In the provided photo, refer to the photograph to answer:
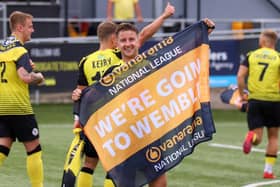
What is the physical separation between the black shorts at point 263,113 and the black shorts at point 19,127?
4157 millimetres

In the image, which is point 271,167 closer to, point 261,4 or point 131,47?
point 131,47

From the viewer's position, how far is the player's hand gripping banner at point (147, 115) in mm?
8461

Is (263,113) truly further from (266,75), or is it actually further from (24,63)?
(24,63)

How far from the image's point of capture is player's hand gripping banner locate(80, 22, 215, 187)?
8461mm

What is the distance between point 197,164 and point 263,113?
1.45 meters

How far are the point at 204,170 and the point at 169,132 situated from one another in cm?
563

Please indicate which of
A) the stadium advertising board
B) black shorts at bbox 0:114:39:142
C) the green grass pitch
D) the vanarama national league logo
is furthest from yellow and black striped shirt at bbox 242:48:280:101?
the stadium advertising board

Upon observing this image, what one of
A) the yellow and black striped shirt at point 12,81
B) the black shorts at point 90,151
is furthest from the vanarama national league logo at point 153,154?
the yellow and black striped shirt at point 12,81

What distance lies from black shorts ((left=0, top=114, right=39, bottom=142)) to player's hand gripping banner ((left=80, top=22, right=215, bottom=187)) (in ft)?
7.33

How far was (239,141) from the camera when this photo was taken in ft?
60.5

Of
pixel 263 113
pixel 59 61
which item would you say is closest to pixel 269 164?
pixel 263 113

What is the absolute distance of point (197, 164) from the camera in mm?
14812

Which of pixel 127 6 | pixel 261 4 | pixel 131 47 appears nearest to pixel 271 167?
pixel 131 47

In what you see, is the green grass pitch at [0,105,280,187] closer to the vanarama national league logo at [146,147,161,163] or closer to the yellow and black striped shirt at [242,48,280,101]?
the yellow and black striped shirt at [242,48,280,101]
